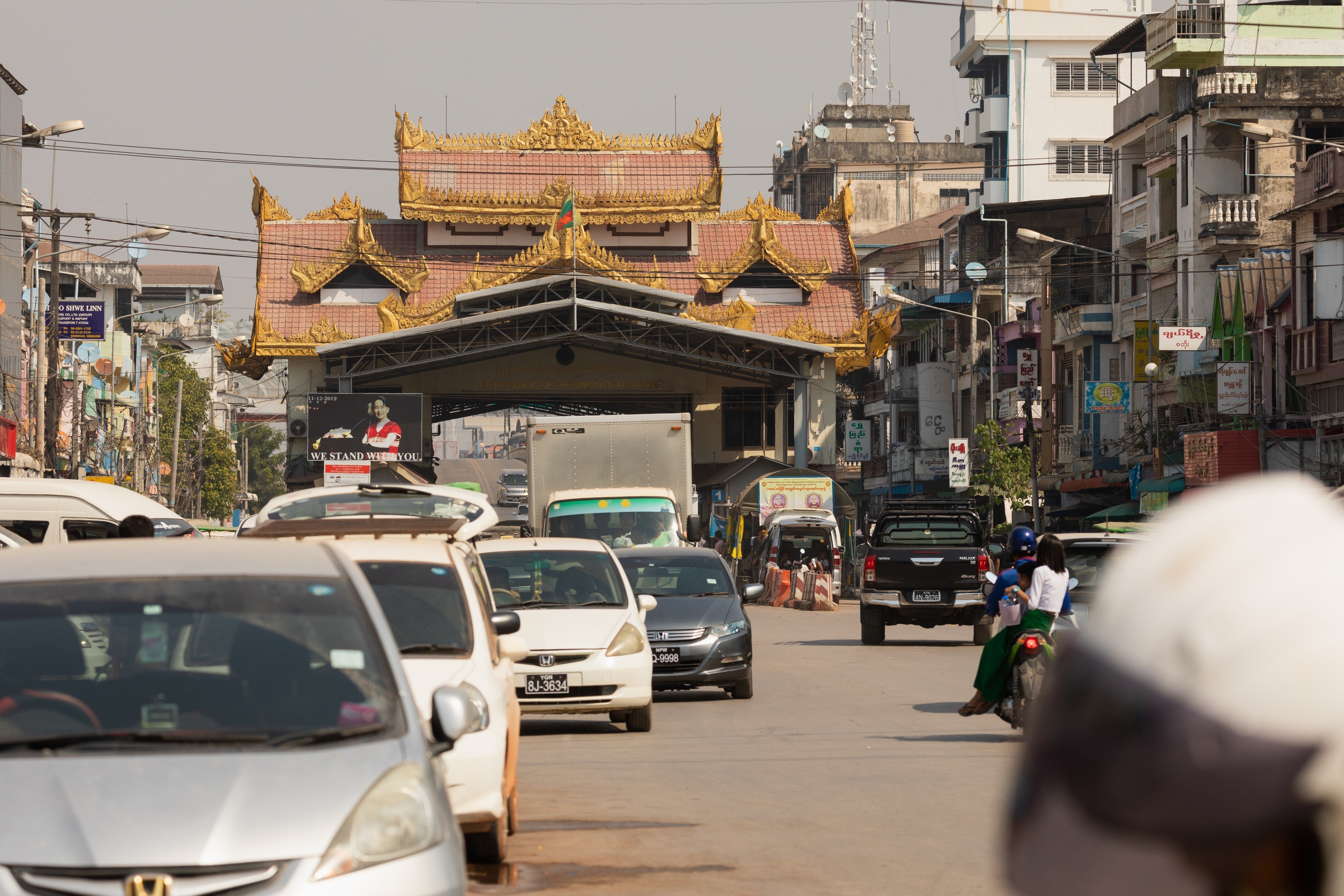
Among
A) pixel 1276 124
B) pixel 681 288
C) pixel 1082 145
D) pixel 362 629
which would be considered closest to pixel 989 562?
pixel 362 629

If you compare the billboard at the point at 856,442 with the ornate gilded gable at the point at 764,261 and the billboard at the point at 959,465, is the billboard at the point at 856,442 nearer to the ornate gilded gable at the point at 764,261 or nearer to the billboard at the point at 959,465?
the ornate gilded gable at the point at 764,261

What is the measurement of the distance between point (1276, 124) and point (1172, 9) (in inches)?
245

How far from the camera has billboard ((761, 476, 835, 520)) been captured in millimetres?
44312

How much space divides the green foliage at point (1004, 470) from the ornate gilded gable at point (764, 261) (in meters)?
9.50

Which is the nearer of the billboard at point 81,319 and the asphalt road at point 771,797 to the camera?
the asphalt road at point 771,797

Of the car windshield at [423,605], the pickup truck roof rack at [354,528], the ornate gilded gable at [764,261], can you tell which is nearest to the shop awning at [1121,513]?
the ornate gilded gable at [764,261]

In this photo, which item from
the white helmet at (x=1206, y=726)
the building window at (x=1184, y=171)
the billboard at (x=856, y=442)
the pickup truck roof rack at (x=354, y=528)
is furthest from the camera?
the billboard at (x=856, y=442)

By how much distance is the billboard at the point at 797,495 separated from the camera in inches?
1745

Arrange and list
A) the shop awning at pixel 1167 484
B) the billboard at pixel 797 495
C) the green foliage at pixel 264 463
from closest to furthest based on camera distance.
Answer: the billboard at pixel 797 495
the shop awning at pixel 1167 484
the green foliage at pixel 264 463

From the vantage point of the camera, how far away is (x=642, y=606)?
14.8 m

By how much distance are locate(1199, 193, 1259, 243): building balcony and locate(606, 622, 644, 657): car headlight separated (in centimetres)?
3480

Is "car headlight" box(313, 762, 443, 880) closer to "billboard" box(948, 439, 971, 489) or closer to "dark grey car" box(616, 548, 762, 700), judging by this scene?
"dark grey car" box(616, 548, 762, 700)

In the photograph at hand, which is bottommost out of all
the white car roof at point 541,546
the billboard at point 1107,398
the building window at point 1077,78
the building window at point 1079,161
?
the white car roof at point 541,546

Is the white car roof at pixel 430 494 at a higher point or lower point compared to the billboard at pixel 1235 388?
lower
